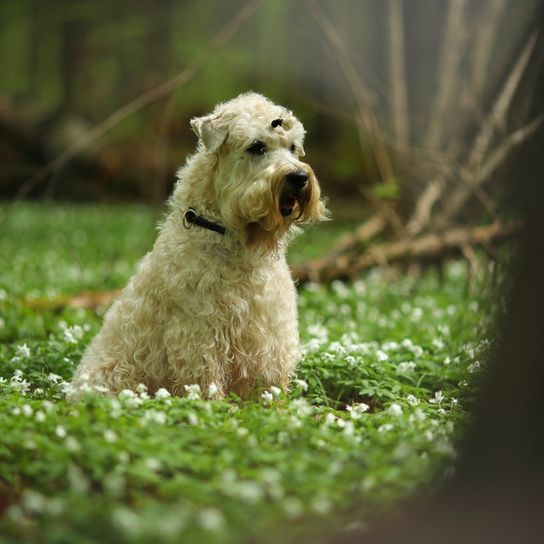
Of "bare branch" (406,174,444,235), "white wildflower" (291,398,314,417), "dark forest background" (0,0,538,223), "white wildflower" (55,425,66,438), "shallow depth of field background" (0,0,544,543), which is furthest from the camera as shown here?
"dark forest background" (0,0,538,223)

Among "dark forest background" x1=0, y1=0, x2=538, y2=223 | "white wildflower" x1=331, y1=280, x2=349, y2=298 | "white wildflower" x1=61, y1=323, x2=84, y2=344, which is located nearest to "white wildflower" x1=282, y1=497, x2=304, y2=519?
"white wildflower" x1=61, y1=323, x2=84, y2=344

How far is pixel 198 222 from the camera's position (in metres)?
5.00

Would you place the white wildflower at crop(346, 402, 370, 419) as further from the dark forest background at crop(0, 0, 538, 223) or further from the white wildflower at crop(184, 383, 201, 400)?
the dark forest background at crop(0, 0, 538, 223)

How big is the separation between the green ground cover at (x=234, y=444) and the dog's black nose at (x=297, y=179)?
4.06 ft

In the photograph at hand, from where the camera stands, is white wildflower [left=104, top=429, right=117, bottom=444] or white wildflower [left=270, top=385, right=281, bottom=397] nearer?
white wildflower [left=104, top=429, right=117, bottom=444]

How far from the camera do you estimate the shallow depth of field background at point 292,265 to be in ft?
11.0

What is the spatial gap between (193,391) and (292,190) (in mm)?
1314

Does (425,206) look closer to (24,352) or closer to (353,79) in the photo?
(353,79)

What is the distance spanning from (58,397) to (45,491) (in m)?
1.76

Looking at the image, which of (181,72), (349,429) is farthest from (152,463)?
(181,72)

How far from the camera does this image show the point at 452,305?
8.73 meters

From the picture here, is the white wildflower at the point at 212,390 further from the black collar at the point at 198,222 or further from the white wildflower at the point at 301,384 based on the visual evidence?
the black collar at the point at 198,222

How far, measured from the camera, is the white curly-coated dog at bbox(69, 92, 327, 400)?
4859 millimetres

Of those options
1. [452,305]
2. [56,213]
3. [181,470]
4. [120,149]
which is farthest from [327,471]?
[120,149]
